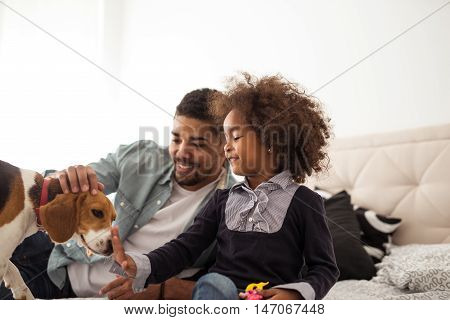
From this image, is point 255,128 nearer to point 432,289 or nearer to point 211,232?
point 211,232

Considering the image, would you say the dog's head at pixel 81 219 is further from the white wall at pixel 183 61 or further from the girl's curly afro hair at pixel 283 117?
the girl's curly afro hair at pixel 283 117

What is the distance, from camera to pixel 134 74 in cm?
102

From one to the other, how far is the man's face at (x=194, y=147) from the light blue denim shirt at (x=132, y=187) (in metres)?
0.07

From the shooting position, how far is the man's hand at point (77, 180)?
62cm

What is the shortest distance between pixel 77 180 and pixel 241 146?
28 cm

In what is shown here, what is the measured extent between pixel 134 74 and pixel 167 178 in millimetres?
277

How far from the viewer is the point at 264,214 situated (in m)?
0.73

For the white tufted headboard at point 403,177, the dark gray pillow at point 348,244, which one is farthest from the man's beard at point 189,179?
the white tufted headboard at point 403,177

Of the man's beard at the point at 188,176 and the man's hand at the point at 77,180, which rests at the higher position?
the man's hand at the point at 77,180

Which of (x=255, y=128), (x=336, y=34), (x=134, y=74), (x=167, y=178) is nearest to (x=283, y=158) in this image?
(x=255, y=128)

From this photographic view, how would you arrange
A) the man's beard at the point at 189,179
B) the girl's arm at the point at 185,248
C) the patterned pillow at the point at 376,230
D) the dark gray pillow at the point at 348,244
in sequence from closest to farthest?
1. the girl's arm at the point at 185,248
2. the man's beard at the point at 189,179
3. the dark gray pillow at the point at 348,244
4. the patterned pillow at the point at 376,230

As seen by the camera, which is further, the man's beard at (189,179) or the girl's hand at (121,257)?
the man's beard at (189,179)

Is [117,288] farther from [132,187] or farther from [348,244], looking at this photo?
[348,244]

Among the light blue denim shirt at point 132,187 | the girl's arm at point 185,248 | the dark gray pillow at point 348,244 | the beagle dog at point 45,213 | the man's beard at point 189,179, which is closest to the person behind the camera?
the beagle dog at point 45,213
